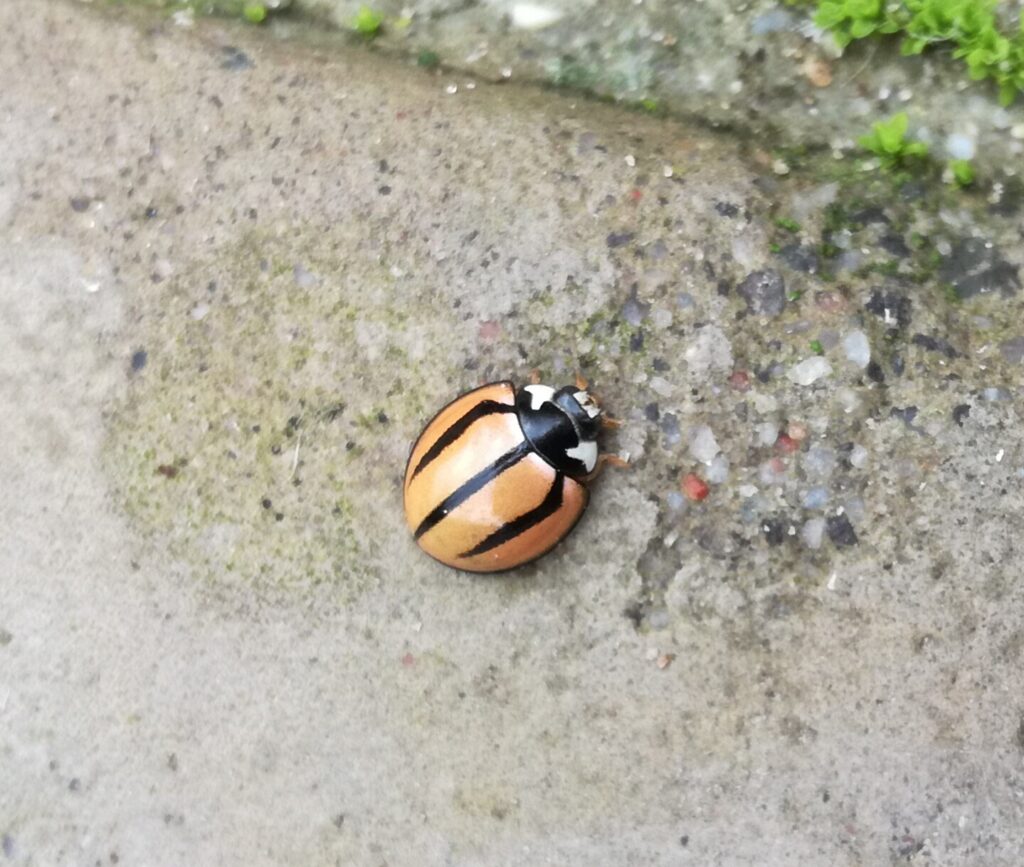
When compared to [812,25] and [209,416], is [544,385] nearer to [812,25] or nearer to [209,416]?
[209,416]

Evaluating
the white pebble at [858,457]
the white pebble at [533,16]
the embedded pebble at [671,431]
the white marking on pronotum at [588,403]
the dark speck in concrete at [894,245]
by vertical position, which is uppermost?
the white pebble at [533,16]

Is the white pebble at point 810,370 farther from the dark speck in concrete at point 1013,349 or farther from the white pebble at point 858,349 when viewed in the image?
the dark speck in concrete at point 1013,349

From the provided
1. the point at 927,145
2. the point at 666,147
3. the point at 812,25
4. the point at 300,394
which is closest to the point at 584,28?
the point at 666,147

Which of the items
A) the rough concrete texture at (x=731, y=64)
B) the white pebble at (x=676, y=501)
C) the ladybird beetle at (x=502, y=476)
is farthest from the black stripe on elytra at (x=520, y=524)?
the rough concrete texture at (x=731, y=64)

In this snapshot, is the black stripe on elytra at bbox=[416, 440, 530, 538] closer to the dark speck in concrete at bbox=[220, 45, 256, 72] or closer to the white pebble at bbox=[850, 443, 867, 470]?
the white pebble at bbox=[850, 443, 867, 470]

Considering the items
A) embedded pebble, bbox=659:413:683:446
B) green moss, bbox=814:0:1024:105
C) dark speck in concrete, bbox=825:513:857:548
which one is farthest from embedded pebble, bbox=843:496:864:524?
green moss, bbox=814:0:1024:105
